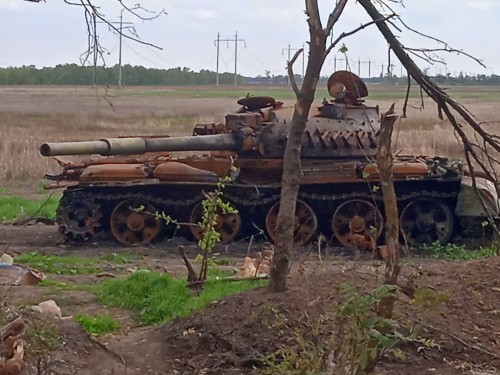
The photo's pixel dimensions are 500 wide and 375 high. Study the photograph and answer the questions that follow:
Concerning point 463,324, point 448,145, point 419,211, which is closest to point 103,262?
point 419,211

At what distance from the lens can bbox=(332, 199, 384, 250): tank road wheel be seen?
13.7 meters

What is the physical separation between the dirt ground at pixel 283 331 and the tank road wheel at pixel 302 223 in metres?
5.06

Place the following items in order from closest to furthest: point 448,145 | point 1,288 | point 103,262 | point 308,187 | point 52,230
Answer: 1. point 1,288
2. point 103,262
3. point 308,187
4. point 52,230
5. point 448,145

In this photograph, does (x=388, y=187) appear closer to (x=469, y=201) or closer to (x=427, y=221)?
(x=469, y=201)

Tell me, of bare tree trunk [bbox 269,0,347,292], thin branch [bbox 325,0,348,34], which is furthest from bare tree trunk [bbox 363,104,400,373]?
bare tree trunk [bbox 269,0,347,292]

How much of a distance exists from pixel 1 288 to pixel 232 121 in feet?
20.5

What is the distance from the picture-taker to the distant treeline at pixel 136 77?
6.00 meters

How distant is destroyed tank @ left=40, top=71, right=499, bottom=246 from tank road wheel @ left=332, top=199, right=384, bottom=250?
0.02m

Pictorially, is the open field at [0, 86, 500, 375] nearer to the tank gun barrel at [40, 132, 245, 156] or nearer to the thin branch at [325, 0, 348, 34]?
the thin branch at [325, 0, 348, 34]

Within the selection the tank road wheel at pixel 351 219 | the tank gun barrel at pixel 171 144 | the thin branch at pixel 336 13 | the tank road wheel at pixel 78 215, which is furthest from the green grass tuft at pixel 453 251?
the thin branch at pixel 336 13

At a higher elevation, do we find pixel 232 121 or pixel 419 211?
pixel 232 121

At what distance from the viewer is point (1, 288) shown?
29.0 ft

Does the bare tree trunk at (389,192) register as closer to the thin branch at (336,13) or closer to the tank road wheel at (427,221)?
the thin branch at (336,13)

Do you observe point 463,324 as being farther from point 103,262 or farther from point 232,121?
point 232,121
